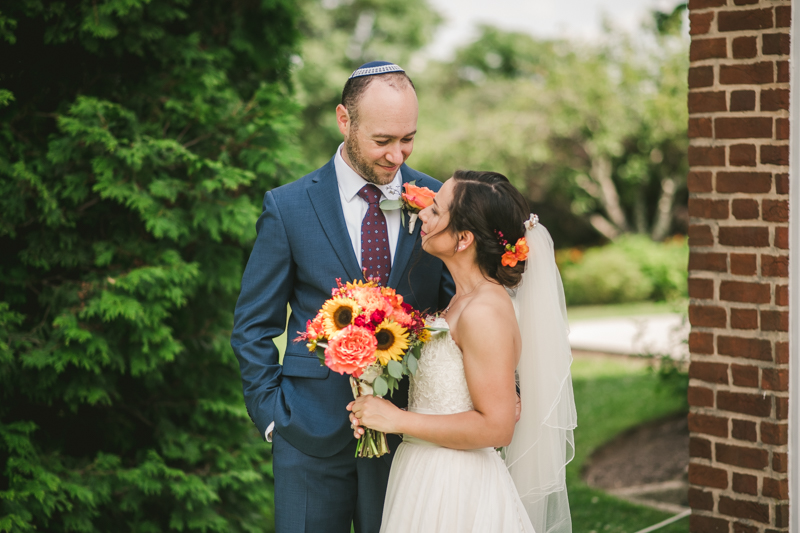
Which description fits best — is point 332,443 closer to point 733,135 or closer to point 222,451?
point 222,451

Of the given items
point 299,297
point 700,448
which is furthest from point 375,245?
point 700,448

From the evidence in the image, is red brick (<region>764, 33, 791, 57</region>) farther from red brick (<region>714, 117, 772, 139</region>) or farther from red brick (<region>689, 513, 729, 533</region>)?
red brick (<region>689, 513, 729, 533</region>)

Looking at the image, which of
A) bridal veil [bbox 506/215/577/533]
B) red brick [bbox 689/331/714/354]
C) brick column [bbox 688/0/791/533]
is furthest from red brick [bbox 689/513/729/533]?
bridal veil [bbox 506/215/577/533]

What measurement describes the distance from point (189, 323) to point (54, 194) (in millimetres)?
1075

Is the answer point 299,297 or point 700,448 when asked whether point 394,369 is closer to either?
point 299,297

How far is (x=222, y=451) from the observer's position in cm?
419

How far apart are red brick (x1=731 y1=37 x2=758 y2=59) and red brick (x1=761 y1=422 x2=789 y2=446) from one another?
5.27 ft

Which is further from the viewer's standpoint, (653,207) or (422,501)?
(653,207)

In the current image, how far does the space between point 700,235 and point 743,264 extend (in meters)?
0.23

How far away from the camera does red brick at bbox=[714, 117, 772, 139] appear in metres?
2.99

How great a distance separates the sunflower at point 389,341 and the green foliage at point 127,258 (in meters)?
2.00

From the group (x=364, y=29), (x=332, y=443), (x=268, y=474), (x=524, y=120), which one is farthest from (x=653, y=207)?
(x=332, y=443)

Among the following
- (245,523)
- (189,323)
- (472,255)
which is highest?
(472,255)

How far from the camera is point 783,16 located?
2.93 meters
